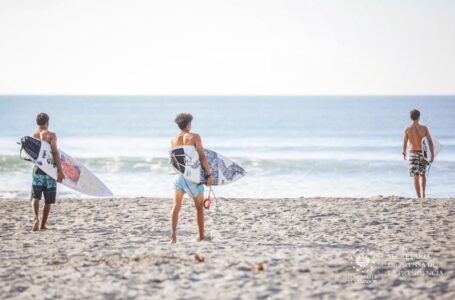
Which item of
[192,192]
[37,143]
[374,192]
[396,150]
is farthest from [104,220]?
[396,150]

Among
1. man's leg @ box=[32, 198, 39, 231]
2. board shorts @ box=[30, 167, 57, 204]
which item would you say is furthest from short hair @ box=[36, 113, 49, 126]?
man's leg @ box=[32, 198, 39, 231]

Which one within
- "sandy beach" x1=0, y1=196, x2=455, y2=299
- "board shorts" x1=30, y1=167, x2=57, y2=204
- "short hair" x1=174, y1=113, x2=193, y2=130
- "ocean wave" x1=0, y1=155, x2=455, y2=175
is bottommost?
"sandy beach" x1=0, y1=196, x2=455, y2=299

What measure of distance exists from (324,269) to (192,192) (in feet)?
5.98

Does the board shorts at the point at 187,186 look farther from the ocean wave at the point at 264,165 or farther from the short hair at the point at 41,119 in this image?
the ocean wave at the point at 264,165

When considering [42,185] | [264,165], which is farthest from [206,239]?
[264,165]

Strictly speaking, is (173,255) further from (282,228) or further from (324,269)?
(282,228)

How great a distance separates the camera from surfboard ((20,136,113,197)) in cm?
724

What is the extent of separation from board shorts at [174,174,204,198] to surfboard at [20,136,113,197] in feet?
6.43

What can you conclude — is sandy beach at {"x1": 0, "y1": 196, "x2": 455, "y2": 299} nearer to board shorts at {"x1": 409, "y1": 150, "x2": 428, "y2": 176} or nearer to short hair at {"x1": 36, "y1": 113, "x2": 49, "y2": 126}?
board shorts at {"x1": 409, "y1": 150, "x2": 428, "y2": 176}

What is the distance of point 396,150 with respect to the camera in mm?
28812

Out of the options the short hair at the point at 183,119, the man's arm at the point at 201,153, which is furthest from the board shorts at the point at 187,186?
the short hair at the point at 183,119

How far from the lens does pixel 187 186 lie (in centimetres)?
634

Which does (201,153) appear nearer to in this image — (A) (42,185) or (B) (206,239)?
(B) (206,239)

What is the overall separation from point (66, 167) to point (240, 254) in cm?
383
